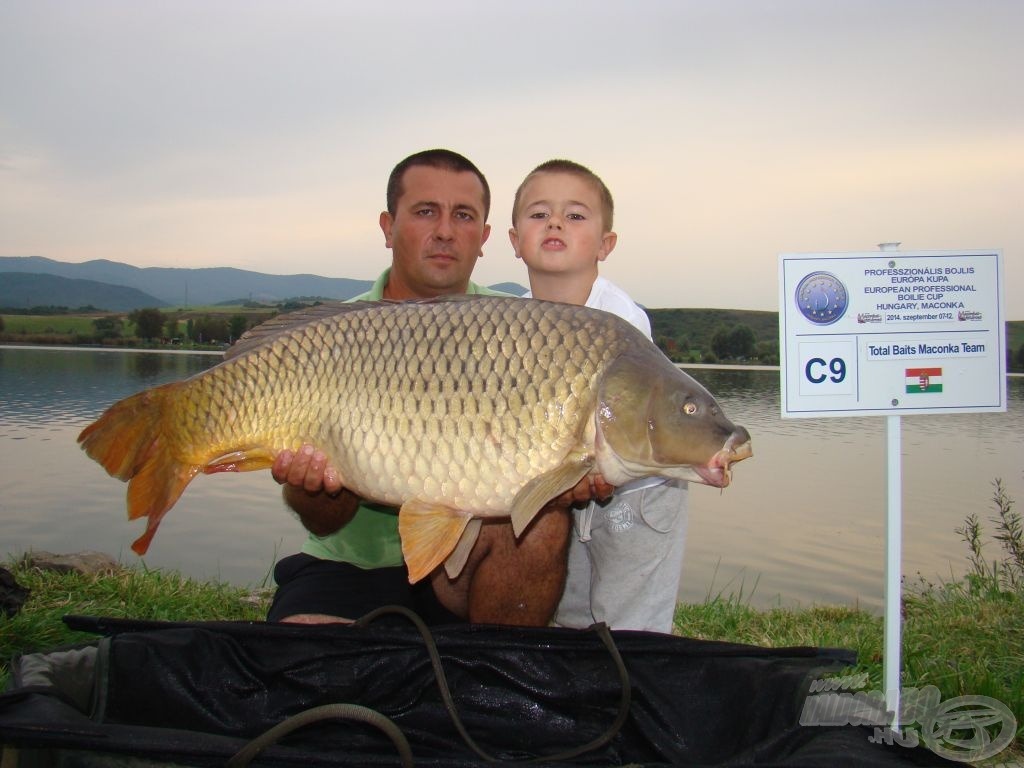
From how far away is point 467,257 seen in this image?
258 cm

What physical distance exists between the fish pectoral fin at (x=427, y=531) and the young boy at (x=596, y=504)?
0.58 meters

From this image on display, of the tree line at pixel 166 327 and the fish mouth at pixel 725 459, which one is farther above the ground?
the tree line at pixel 166 327

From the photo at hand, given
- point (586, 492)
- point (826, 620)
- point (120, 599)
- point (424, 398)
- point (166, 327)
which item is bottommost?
point (826, 620)

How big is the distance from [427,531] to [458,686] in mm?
342

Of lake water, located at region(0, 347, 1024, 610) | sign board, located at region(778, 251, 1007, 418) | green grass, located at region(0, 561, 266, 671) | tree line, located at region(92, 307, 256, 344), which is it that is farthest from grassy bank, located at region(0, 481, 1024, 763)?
tree line, located at region(92, 307, 256, 344)

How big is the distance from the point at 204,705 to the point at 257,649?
14 centimetres

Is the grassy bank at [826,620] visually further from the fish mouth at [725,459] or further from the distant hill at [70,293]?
the distant hill at [70,293]

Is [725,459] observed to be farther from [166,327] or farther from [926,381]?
[166,327]

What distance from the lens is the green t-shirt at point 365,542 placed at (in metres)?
2.38

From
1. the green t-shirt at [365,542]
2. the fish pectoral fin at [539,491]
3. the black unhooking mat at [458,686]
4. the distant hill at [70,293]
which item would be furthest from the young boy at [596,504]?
the distant hill at [70,293]

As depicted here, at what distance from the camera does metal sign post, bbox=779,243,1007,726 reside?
1.81 m

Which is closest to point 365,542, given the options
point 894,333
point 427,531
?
point 427,531

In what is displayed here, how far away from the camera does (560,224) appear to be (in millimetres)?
2449

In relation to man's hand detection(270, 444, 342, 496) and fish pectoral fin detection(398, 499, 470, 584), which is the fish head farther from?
man's hand detection(270, 444, 342, 496)
